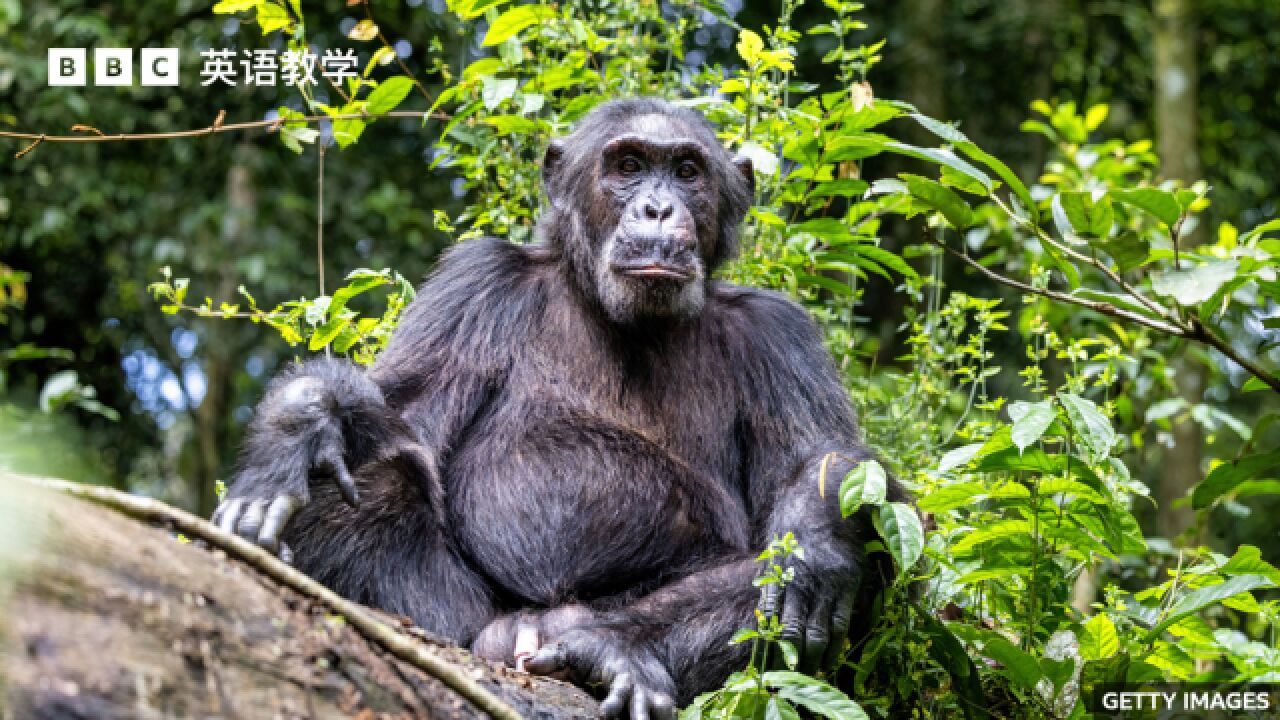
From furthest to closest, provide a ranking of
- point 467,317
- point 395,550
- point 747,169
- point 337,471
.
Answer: point 747,169
point 467,317
point 395,550
point 337,471

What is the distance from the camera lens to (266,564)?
2.96m

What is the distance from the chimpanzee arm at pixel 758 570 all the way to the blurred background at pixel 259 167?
635 centimetres

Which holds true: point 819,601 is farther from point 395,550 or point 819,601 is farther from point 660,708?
point 395,550

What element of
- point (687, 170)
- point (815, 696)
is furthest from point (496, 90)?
point (815, 696)

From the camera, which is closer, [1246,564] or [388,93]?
[1246,564]

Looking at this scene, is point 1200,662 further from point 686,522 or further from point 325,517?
point 325,517

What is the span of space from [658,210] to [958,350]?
1.74 metres

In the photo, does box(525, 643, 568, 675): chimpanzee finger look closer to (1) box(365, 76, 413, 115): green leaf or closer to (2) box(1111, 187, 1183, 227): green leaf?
(2) box(1111, 187, 1183, 227): green leaf

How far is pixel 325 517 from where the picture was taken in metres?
4.70

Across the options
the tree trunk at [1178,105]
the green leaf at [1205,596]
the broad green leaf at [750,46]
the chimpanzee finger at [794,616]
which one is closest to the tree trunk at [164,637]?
the chimpanzee finger at [794,616]

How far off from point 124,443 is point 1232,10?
42.0ft

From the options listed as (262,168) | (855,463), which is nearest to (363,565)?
(855,463)

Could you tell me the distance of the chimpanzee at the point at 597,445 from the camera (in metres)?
4.45

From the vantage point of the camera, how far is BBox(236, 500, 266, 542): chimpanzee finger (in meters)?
3.83
